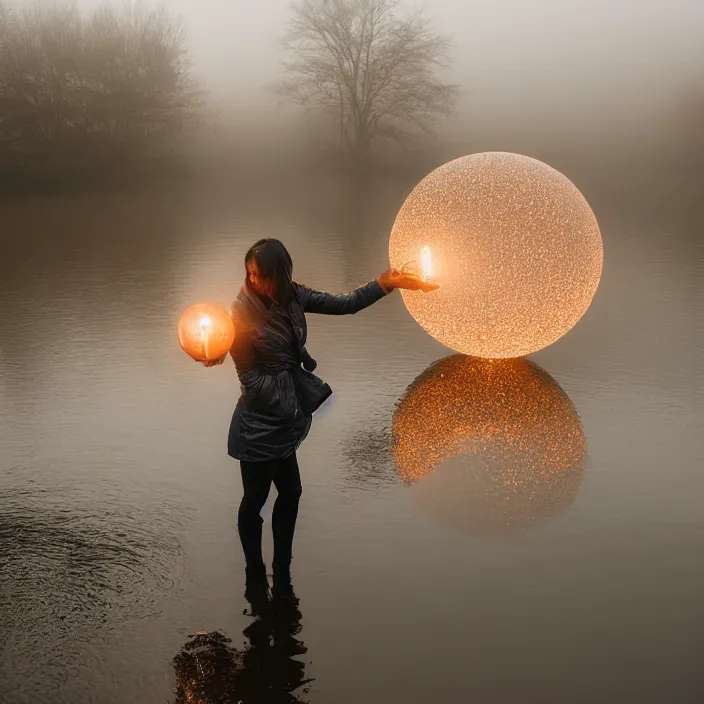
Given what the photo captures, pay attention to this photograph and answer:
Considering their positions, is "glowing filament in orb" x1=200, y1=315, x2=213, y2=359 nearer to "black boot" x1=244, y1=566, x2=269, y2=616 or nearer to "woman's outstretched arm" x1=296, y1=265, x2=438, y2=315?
"woman's outstretched arm" x1=296, y1=265, x2=438, y2=315

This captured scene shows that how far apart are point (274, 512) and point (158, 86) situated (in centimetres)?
3627

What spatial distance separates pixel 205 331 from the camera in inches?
147

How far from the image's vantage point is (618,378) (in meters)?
7.39

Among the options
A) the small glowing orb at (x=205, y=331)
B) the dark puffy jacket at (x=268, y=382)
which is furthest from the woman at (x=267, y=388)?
the small glowing orb at (x=205, y=331)

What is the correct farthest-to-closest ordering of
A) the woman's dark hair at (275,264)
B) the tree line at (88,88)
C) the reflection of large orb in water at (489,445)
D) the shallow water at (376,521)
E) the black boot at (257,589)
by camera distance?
the tree line at (88,88), the reflection of large orb in water at (489,445), the black boot at (257,589), the woman's dark hair at (275,264), the shallow water at (376,521)

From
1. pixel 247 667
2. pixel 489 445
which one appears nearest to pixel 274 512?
pixel 247 667

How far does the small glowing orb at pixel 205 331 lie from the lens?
3729mm

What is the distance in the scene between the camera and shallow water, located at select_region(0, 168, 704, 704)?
368 centimetres

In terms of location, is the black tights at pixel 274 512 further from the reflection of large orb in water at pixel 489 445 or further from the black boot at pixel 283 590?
the reflection of large orb in water at pixel 489 445

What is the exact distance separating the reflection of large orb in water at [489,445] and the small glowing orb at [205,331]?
5.90 feet

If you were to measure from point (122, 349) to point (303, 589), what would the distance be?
4.60m

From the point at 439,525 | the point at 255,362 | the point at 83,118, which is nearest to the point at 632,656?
the point at 439,525

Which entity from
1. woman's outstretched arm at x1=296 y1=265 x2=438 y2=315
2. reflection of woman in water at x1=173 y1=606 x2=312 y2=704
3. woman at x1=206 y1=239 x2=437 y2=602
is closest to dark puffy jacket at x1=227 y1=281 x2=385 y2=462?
woman at x1=206 y1=239 x2=437 y2=602

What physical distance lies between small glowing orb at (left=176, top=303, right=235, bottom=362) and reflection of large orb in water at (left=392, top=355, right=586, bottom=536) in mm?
1799
